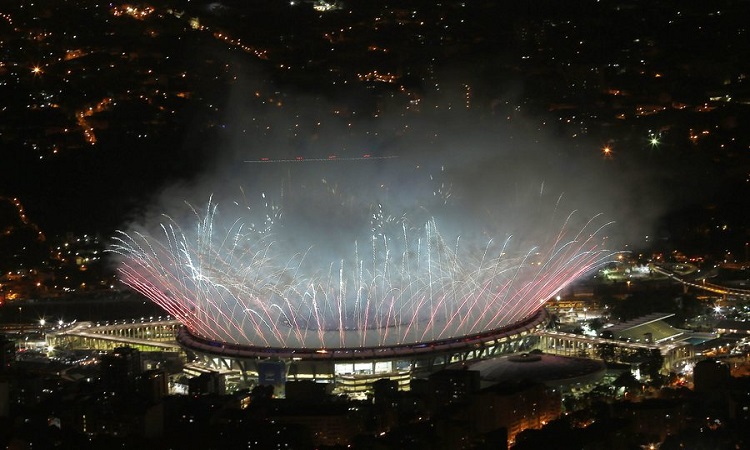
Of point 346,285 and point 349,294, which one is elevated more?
point 346,285

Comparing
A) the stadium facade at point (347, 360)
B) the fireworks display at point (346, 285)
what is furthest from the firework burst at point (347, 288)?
the stadium facade at point (347, 360)

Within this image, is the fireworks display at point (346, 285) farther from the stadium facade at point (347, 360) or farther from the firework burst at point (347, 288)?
the stadium facade at point (347, 360)

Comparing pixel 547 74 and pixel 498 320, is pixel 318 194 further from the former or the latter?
pixel 547 74

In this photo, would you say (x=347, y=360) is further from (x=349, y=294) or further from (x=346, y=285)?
(x=346, y=285)

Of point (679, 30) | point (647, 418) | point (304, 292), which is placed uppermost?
point (679, 30)

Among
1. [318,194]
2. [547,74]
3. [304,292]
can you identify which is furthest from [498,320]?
[547,74]

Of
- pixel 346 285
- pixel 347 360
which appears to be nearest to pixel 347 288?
pixel 346 285
